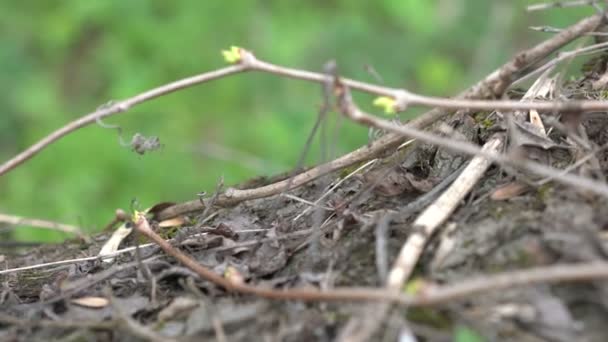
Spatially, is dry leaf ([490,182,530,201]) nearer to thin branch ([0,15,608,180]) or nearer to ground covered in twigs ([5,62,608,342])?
ground covered in twigs ([5,62,608,342])

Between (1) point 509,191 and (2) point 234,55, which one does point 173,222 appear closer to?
(2) point 234,55

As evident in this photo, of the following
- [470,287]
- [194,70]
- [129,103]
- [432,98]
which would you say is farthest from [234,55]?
[194,70]

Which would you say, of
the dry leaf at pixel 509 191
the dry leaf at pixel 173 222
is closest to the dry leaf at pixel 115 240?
the dry leaf at pixel 173 222

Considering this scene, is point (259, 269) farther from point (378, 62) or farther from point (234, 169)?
point (378, 62)

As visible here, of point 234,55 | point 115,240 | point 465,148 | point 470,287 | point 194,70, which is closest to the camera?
point 470,287

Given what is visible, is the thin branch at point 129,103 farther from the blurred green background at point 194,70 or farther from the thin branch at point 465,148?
the blurred green background at point 194,70

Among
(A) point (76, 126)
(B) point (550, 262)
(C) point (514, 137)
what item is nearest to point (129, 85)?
(A) point (76, 126)

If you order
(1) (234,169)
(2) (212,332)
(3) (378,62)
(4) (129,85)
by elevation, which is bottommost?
(2) (212,332)
